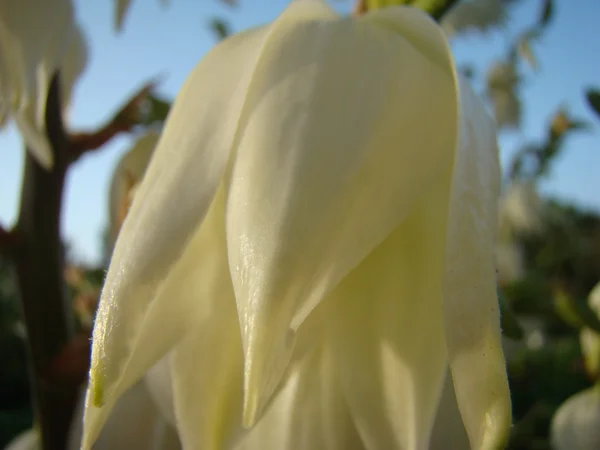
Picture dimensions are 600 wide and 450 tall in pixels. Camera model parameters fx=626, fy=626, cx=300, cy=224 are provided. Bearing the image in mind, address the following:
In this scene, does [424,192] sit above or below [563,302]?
above

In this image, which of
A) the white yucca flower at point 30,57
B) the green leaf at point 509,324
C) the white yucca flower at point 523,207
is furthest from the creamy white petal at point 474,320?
the white yucca flower at point 523,207

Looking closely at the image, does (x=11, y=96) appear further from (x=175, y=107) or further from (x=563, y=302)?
(x=563, y=302)

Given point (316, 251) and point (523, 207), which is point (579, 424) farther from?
point (523, 207)

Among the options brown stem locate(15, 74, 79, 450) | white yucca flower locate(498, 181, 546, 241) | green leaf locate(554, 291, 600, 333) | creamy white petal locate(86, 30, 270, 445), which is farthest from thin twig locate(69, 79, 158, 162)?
white yucca flower locate(498, 181, 546, 241)

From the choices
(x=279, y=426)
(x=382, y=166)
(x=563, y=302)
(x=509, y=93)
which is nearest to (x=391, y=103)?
(x=382, y=166)

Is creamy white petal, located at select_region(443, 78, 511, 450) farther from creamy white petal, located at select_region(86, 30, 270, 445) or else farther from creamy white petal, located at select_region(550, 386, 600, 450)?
creamy white petal, located at select_region(550, 386, 600, 450)

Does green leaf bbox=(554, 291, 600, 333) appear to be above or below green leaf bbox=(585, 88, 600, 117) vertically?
below

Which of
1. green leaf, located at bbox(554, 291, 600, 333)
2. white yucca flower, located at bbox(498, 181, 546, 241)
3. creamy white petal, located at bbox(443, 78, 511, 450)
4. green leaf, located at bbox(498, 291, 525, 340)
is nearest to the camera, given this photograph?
creamy white petal, located at bbox(443, 78, 511, 450)
